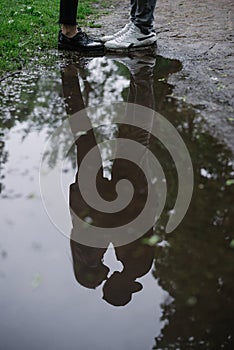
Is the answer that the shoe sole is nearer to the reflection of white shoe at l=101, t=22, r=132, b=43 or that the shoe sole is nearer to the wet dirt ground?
the wet dirt ground

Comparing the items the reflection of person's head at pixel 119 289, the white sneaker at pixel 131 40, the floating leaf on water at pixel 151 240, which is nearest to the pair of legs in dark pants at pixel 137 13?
the white sneaker at pixel 131 40

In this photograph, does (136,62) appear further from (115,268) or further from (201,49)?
(115,268)

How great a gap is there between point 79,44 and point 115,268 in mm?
2632

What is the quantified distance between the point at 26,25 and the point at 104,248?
3.42 metres

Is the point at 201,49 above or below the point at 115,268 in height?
above

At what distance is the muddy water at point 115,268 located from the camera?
142 centimetres

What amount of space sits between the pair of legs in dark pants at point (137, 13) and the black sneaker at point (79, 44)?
0.39 feet

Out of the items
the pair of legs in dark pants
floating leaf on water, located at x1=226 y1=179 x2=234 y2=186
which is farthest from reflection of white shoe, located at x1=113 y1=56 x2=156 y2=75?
floating leaf on water, located at x1=226 y1=179 x2=234 y2=186

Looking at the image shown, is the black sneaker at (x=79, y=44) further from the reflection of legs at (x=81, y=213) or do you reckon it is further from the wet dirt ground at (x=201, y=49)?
the reflection of legs at (x=81, y=213)

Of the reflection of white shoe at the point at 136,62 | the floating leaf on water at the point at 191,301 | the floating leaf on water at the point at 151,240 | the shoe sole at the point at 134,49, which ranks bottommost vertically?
the floating leaf on water at the point at 191,301

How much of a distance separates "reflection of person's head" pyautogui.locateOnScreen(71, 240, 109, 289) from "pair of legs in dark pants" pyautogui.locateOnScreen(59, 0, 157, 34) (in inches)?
102

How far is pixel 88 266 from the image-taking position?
1.71m

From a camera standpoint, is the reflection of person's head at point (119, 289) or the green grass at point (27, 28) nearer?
the reflection of person's head at point (119, 289)

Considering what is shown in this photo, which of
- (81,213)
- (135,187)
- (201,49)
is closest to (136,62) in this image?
(201,49)
